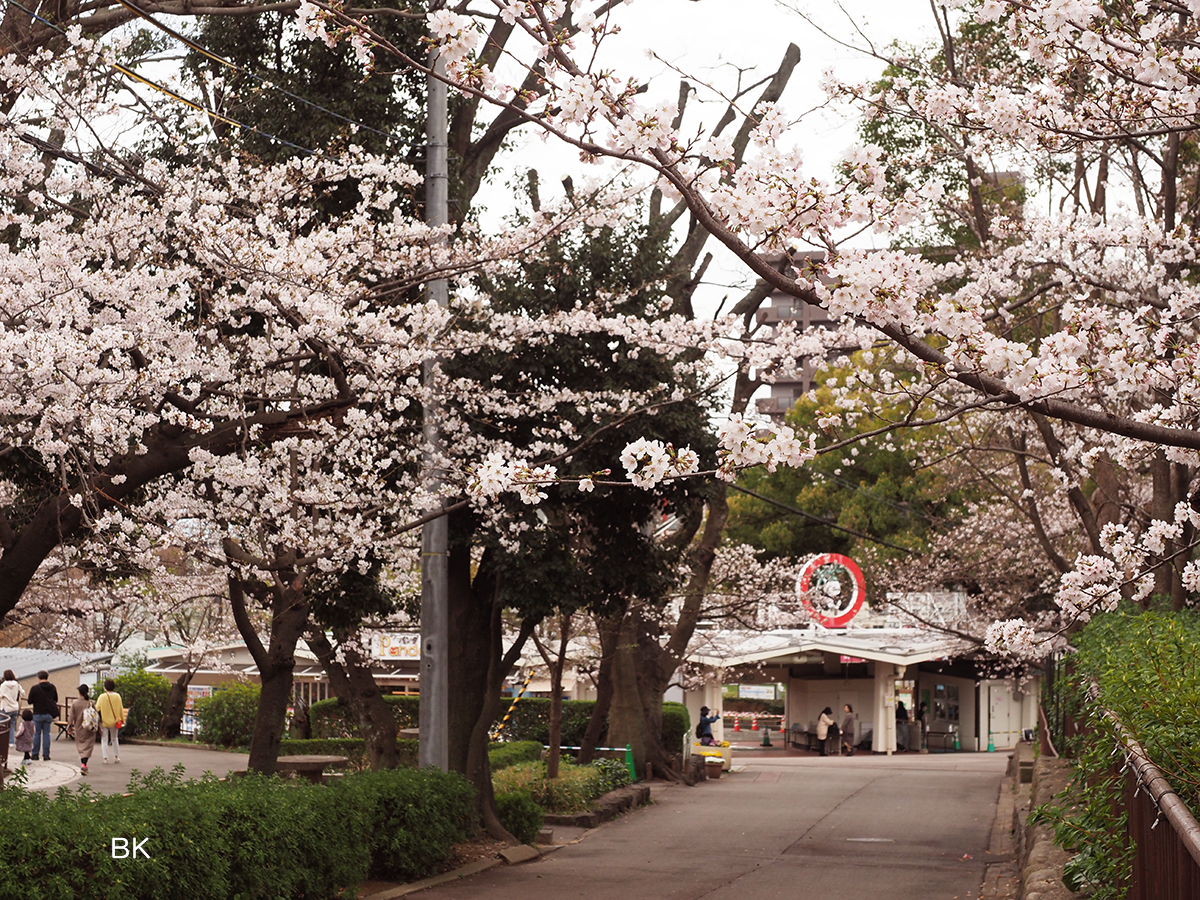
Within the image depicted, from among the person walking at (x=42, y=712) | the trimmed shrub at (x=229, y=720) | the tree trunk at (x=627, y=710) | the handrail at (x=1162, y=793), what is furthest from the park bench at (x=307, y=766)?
the trimmed shrub at (x=229, y=720)

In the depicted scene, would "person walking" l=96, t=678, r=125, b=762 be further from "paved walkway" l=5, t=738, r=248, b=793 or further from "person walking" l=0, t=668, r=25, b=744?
"person walking" l=0, t=668, r=25, b=744

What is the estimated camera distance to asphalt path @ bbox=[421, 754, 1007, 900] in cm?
1166

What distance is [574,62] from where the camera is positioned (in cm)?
501

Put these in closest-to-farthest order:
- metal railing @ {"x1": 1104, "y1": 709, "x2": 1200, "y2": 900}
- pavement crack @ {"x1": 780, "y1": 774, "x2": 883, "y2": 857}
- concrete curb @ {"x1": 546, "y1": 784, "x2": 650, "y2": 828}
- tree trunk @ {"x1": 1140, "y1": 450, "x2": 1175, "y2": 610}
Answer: metal railing @ {"x1": 1104, "y1": 709, "x2": 1200, "y2": 900} < tree trunk @ {"x1": 1140, "y1": 450, "x2": 1175, "y2": 610} < pavement crack @ {"x1": 780, "y1": 774, "x2": 883, "y2": 857} < concrete curb @ {"x1": 546, "y1": 784, "x2": 650, "y2": 828}

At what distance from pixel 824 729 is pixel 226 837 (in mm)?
27441

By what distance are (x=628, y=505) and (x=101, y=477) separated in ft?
20.5

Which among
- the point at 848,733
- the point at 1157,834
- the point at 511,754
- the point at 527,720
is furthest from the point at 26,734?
the point at 1157,834

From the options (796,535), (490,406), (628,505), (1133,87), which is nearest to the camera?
(1133,87)

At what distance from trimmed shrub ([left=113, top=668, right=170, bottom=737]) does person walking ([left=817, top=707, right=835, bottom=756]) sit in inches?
688

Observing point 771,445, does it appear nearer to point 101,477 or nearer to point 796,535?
point 101,477

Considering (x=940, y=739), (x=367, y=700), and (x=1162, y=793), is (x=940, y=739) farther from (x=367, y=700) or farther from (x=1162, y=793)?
(x=1162, y=793)

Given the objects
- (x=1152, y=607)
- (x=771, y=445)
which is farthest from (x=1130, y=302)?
(x=771, y=445)

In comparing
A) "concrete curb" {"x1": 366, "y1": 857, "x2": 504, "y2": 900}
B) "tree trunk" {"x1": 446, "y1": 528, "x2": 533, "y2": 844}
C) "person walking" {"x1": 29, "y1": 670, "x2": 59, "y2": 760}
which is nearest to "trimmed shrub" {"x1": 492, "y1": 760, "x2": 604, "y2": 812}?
"tree trunk" {"x1": 446, "y1": 528, "x2": 533, "y2": 844}

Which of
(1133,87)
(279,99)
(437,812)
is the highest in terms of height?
(279,99)
